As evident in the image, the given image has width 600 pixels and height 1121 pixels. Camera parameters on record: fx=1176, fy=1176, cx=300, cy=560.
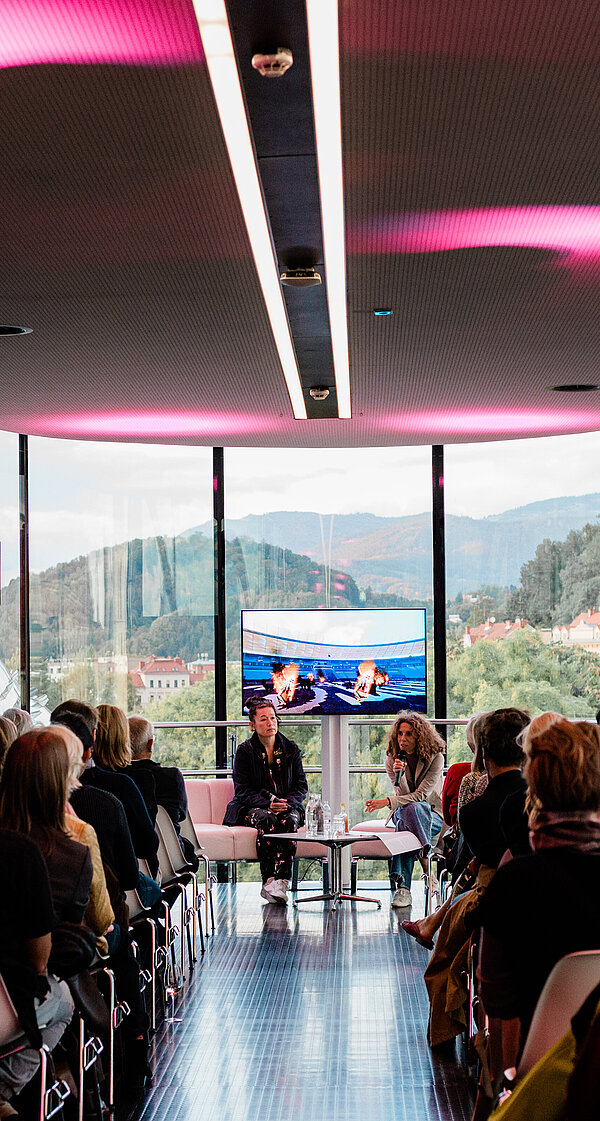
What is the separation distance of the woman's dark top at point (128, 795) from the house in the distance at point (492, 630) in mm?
5612

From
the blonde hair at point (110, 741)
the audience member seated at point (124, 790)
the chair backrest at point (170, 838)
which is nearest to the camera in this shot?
the audience member seated at point (124, 790)

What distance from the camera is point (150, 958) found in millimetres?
5375

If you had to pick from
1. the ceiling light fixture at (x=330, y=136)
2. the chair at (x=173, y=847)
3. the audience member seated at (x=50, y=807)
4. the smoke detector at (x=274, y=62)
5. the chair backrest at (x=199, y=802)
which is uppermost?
the ceiling light fixture at (x=330, y=136)

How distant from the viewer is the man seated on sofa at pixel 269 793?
336 inches

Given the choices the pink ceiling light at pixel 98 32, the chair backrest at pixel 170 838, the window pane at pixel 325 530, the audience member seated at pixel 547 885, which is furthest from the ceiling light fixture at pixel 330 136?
the window pane at pixel 325 530

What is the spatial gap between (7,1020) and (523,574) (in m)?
7.75

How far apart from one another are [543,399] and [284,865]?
3.79 m

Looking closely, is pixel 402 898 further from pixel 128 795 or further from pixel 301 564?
pixel 128 795

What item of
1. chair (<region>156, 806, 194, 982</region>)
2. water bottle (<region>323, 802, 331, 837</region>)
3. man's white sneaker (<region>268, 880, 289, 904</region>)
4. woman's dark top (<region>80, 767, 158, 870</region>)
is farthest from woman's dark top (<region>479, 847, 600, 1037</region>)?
Result: man's white sneaker (<region>268, 880, 289, 904</region>)

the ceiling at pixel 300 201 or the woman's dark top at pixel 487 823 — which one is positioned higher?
the ceiling at pixel 300 201

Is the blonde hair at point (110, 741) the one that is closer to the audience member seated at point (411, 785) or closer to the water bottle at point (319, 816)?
the water bottle at point (319, 816)

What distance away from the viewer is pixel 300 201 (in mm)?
3857

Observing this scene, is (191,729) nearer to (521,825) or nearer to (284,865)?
(284,865)

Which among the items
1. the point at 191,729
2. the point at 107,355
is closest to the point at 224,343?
the point at 107,355
